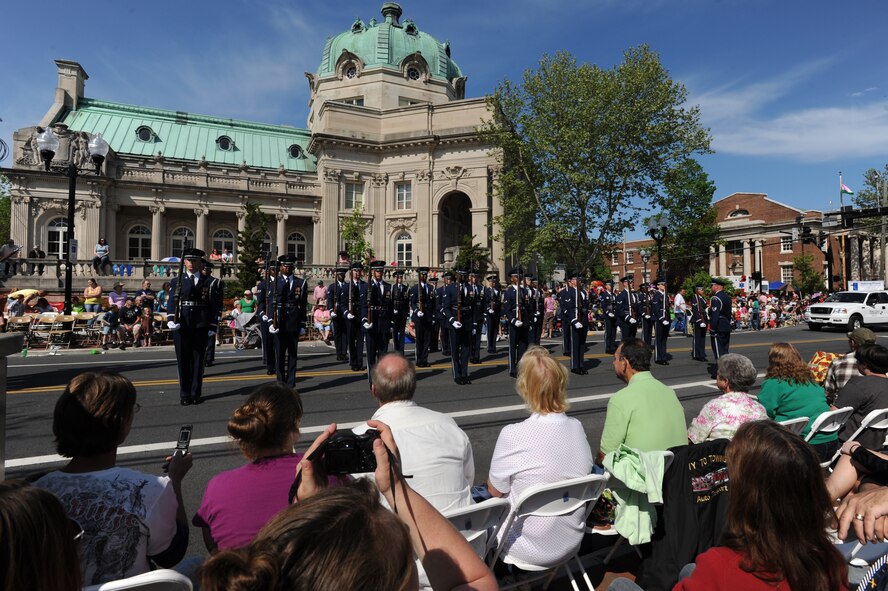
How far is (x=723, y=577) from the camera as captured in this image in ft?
6.44

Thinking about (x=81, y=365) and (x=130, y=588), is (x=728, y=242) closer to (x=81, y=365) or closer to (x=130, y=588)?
(x=81, y=365)

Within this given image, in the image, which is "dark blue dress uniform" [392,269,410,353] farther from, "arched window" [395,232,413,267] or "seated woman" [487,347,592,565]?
"arched window" [395,232,413,267]

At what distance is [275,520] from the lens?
3.82 feet

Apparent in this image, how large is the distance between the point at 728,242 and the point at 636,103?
4053cm

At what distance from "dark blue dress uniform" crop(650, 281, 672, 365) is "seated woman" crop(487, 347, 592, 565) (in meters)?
12.2

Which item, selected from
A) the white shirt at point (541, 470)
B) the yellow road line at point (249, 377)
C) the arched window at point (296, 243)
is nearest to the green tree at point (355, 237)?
the arched window at point (296, 243)

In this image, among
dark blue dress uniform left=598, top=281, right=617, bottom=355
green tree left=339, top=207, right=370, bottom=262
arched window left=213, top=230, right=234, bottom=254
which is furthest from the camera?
arched window left=213, top=230, right=234, bottom=254

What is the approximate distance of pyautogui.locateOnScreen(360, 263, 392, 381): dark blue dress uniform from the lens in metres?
11.8

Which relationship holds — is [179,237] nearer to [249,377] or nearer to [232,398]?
[249,377]

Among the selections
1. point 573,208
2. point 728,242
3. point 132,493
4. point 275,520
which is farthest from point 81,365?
point 728,242

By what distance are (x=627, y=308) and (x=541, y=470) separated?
13407 mm

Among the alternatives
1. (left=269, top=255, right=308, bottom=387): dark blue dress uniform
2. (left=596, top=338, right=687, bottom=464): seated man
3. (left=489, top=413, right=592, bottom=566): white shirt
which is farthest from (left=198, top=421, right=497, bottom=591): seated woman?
(left=269, top=255, right=308, bottom=387): dark blue dress uniform

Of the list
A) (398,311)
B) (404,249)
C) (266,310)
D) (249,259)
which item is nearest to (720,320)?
(398,311)

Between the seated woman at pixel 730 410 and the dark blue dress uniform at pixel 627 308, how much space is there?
36.4 feet
